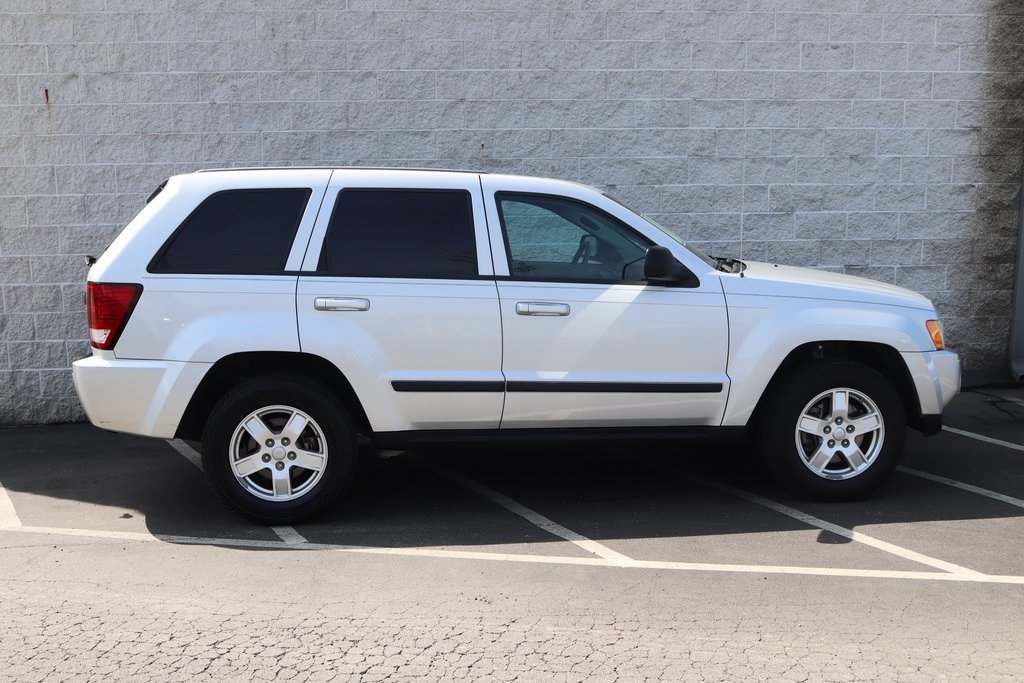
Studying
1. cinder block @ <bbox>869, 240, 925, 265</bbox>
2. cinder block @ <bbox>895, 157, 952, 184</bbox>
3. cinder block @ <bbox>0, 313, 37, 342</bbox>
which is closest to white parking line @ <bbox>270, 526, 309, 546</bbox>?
cinder block @ <bbox>0, 313, 37, 342</bbox>

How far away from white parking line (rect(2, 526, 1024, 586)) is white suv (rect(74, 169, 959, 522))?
0.33m

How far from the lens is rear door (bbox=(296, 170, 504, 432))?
577 centimetres

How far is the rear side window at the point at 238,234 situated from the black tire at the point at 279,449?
0.66 meters

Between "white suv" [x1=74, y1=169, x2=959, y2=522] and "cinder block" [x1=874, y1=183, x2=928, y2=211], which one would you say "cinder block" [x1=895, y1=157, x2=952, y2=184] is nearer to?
"cinder block" [x1=874, y1=183, x2=928, y2=211]

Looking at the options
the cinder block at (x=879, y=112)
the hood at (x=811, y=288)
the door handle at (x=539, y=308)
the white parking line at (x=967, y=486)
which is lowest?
the white parking line at (x=967, y=486)

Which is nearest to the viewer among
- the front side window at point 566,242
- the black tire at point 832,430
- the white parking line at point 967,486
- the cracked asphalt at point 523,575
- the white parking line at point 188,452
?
the cracked asphalt at point 523,575

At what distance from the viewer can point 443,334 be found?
19.1ft

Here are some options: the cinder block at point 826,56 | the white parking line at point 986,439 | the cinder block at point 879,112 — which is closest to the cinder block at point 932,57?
the cinder block at point 879,112

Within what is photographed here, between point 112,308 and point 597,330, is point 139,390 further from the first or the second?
point 597,330

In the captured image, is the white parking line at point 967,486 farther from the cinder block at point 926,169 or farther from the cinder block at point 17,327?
the cinder block at point 17,327

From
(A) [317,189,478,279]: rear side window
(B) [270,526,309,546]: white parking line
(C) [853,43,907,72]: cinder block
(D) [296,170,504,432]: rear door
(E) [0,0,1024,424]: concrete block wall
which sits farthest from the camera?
(C) [853,43,907,72]: cinder block

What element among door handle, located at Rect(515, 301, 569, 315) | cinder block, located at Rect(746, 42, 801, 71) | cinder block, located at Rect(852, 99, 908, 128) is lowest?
door handle, located at Rect(515, 301, 569, 315)

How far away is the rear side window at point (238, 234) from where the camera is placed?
579 cm

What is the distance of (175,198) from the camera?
19.2 feet
